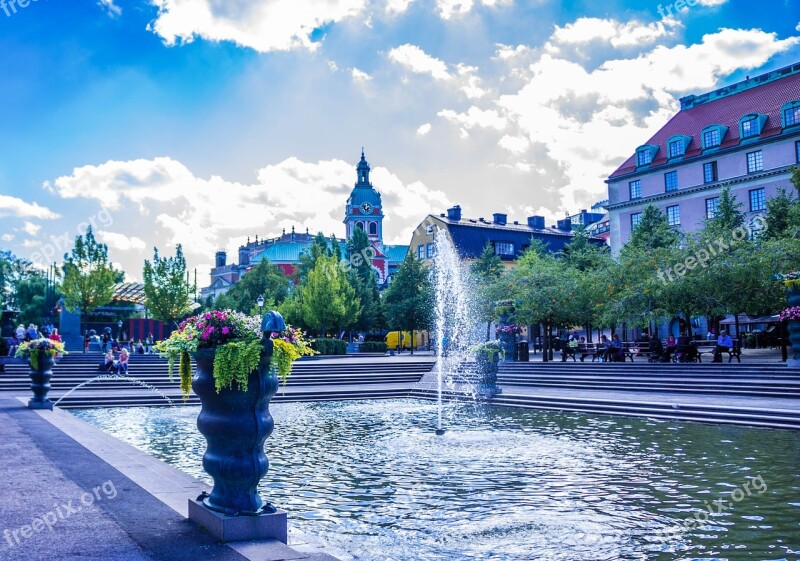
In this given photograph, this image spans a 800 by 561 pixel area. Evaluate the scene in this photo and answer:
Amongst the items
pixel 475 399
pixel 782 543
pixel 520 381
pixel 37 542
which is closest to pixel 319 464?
pixel 37 542

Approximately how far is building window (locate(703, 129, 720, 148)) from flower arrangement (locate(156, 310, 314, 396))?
5382 cm

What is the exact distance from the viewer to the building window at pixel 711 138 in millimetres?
53947

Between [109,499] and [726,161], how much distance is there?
176 ft

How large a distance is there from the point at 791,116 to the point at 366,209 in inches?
2843

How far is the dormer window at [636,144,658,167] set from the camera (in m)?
58.7

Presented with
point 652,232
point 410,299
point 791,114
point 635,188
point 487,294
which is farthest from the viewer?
point 635,188

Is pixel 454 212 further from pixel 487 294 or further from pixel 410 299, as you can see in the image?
pixel 487 294

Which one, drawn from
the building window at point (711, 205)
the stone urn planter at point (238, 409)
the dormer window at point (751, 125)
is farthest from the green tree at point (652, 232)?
the stone urn planter at point (238, 409)

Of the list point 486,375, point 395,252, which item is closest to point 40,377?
point 486,375

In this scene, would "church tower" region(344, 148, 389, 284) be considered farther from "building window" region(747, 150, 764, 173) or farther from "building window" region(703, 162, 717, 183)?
"building window" region(747, 150, 764, 173)

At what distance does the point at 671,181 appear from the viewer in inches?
2242

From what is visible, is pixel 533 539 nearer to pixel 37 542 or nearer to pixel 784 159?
pixel 37 542

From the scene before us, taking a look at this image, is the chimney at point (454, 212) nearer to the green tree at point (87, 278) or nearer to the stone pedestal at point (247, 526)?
the green tree at point (87, 278)

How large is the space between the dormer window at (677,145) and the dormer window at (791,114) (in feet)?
25.9
